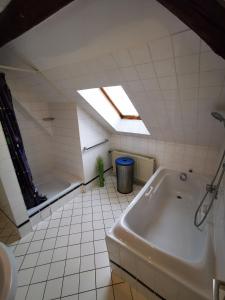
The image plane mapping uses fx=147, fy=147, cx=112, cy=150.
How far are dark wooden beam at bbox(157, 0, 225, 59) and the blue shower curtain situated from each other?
1733mm

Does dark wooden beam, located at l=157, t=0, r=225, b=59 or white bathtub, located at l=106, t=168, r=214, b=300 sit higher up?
dark wooden beam, located at l=157, t=0, r=225, b=59

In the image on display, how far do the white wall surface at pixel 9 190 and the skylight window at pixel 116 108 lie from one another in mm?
1080

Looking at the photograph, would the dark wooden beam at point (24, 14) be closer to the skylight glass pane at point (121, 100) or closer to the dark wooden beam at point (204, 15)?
the dark wooden beam at point (204, 15)

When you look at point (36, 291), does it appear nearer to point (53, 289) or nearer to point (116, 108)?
point (53, 289)

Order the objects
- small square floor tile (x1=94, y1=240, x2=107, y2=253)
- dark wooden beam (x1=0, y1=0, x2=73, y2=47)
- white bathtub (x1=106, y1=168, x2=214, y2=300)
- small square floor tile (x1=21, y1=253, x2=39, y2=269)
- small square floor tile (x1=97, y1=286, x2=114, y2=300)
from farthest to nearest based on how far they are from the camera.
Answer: small square floor tile (x1=94, y1=240, x2=107, y2=253)
small square floor tile (x1=21, y1=253, x2=39, y2=269)
small square floor tile (x1=97, y1=286, x2=114, y2=300)
white bathtub (x1=106, y1=168, x2=214, y2=300)
dark wooden beam (x1=0, y1=0, x2=73, y2=47)

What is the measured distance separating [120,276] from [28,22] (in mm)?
2061

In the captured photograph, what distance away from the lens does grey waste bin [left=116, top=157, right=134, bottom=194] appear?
7.55 ft

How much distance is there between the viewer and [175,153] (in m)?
2.17

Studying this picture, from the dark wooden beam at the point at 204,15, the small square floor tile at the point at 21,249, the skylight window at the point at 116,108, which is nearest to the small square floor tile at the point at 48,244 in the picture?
the small square floor tile at the point at 21,249

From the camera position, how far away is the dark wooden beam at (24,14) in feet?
2.56

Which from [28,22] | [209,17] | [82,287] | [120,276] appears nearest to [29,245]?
[82,287]

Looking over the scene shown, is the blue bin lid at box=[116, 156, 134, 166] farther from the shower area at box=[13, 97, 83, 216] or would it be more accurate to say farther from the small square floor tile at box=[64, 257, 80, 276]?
the small square floor tile at box=[64, 257, 80, 276]

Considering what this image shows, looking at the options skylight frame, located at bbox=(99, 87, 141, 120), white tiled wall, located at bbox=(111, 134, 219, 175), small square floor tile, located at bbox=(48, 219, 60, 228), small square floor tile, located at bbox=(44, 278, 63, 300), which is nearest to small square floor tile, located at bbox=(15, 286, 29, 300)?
small square floor tile, located at bbox=(44, 278, 63, 300)

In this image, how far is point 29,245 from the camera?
1.65m
